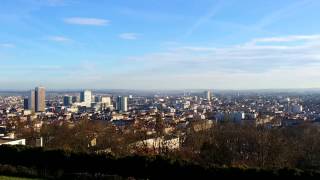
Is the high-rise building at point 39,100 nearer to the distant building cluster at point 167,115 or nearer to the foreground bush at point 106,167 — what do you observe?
the distant building cluster at point 167,115

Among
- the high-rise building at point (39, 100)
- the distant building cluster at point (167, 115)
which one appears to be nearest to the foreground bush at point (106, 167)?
the distant building cluster at point (167, 115)

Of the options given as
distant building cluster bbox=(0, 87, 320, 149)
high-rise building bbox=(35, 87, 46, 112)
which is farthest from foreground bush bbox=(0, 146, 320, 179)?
high-rise building bbox=(35, 87, 46, 112)

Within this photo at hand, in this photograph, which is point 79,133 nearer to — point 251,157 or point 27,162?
point 251,157

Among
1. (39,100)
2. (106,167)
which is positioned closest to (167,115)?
(39,100)

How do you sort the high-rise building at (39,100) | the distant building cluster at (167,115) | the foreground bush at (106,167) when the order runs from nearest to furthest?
1. the foreground bush at (106,167)
2. the distant building cluster at (167,115)
3. the high-rise building at (39,100)

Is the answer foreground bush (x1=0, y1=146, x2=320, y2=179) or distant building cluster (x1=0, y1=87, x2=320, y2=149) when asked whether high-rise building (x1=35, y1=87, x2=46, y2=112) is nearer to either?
distant building cluster (x1=0, y1=87, x2=320, y2=149)

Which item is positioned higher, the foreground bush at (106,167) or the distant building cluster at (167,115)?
the foreground bush at (106,167)

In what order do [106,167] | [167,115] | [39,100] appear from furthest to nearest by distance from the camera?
[39,100], [167,115], [106,167]

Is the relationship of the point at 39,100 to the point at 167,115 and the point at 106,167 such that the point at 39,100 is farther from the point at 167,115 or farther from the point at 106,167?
the point at 106,167

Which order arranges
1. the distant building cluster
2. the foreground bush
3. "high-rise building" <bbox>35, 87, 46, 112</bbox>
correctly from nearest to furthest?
the foreground bush, the distant building cluster, "high-rise building" <bbox>35, 87, 46, 112</bbox>

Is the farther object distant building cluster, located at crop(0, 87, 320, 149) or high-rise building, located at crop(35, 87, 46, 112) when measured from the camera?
high-rise building, located at crop(35, 87, 46, 112)

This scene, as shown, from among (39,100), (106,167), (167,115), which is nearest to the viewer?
(106,167)
